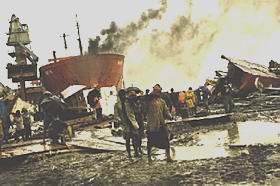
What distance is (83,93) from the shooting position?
2703 centimetres

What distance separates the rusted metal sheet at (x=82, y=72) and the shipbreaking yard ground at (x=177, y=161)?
20.8 metres

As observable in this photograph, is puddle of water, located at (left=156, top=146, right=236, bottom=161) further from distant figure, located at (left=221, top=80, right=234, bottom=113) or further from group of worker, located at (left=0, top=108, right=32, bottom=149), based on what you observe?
group of worker, located at (left=0, top=108, right=32, bottom=149)

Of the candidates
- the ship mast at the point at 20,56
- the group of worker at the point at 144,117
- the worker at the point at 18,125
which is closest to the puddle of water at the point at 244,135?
the group of worker at the point at 144,117

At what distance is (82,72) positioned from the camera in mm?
34094

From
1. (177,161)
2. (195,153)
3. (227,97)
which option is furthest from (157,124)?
(227,97)

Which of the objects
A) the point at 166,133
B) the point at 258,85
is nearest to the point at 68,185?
the point at 166,133

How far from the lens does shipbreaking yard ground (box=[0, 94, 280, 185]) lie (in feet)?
22.4

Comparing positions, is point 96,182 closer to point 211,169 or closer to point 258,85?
point 211,169

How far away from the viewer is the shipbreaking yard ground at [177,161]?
683 centimetres

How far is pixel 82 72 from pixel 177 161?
86.1 feet

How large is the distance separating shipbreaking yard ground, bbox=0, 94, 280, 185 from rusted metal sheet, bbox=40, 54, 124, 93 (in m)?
20.8

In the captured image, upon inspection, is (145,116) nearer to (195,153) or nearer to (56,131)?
(195,153)

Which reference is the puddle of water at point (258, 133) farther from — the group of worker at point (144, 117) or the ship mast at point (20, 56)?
the ship mast at point (20, 56)

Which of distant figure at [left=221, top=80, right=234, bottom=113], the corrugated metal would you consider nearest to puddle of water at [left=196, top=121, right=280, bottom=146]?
distant figure at [left=221, top=80, right=234, bottom=113]
